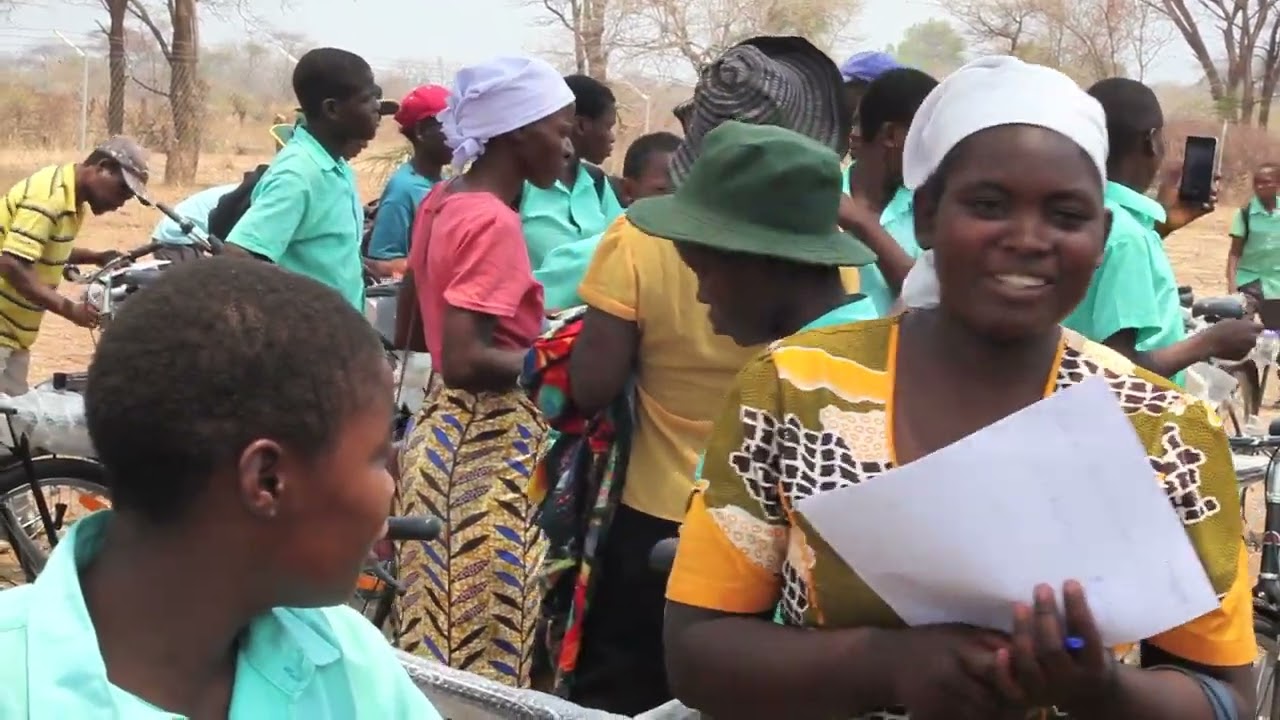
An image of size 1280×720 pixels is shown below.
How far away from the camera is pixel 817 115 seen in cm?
343

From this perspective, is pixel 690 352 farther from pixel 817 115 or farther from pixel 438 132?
pixel 438 132

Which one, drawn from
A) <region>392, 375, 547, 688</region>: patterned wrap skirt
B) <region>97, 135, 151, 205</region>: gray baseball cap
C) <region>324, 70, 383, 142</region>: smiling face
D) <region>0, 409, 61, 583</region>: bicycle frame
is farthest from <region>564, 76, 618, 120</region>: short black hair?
<region>392, 375, 547, 688</region>: patterned wrap skirt

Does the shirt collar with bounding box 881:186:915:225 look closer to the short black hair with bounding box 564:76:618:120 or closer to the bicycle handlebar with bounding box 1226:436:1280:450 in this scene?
the bicycle handlebar with bounding box 1226:436:1280:450

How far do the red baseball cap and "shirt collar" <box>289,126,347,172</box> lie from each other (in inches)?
104

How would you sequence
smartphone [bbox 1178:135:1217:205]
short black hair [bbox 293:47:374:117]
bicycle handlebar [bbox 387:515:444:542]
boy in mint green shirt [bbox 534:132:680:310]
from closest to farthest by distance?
bicycle handlebar [bbox 387:515:444:542], boy in mint green shirt [bbox 534:132:680:310], smartphone [bbox 1178:135:1217:205], short black hair [bbox 293:47:374:117]

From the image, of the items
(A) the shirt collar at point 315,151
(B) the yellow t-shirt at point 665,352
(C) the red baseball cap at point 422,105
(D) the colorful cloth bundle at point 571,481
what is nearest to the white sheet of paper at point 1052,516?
(B) the yellow t-shirt at point 665,352

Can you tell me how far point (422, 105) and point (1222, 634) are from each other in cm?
643

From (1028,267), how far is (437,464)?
199cm

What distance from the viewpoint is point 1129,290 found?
3.26m

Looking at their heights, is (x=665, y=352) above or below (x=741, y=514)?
below

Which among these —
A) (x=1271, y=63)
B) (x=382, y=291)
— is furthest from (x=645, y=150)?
(x=1271, y=63)

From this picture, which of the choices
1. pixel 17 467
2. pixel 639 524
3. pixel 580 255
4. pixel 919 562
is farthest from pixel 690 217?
pixel 17 467

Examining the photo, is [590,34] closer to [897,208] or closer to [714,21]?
[714,21]

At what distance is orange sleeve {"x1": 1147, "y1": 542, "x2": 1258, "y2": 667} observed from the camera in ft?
5.03
